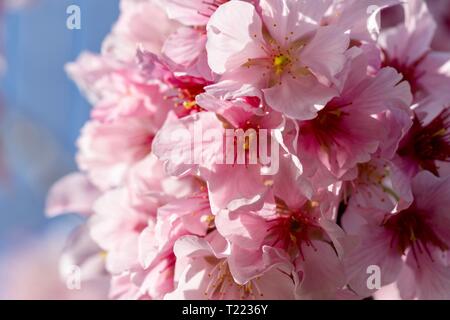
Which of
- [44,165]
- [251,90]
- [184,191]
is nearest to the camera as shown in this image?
[251,90]

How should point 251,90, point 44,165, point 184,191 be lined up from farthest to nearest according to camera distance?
point 44,165 < point 184,191 < point 251,90

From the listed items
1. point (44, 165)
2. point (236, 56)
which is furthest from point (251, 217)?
point (44, 165)

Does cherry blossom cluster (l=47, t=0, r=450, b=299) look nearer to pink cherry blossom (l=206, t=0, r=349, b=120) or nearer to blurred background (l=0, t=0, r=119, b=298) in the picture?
pink cherry blossom (l=206, t=0, r=349, b=120)

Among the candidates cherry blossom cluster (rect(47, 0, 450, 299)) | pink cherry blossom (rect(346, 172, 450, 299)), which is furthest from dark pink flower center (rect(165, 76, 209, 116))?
pink cherry blossom (rect(346, 172, 450, 299))

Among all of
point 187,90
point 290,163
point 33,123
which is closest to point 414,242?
point 290,163

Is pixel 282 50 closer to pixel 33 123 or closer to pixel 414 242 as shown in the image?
pixel 414 242
